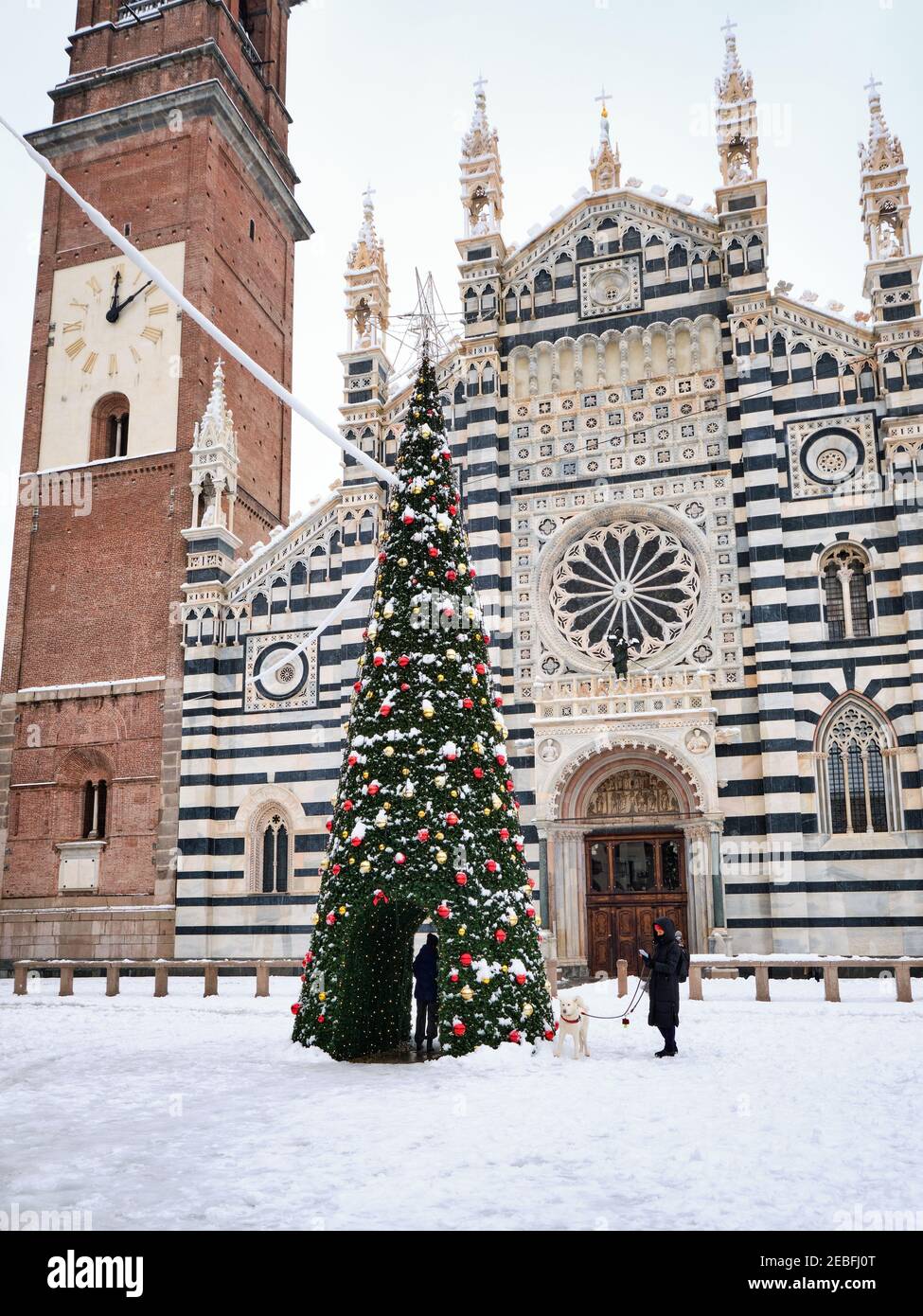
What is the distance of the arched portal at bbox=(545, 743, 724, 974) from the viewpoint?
22.0 meters

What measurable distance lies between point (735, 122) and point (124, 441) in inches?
685

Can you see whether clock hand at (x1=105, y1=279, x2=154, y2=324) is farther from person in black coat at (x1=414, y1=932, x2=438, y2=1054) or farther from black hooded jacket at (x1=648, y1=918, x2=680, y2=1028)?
black hooded jacket at (x1=648, y1=918, x2=680, y2=1028)

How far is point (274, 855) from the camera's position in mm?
24922

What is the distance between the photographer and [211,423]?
27.3 metres

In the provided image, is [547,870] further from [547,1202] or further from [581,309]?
[547,1202]

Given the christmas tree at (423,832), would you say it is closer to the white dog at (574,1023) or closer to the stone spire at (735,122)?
the white dog at (574,1023)

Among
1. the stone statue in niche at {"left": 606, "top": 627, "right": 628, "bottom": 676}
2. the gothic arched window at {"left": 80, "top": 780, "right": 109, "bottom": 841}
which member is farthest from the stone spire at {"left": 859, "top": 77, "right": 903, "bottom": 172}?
the gothic arched window at {"left": 80, "top": 780, "right": 109, "bottom": 841}

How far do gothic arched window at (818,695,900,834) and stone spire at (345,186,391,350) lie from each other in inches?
555

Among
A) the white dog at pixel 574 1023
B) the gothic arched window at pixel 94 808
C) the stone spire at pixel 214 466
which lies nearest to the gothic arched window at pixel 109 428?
the stone spire at pixel 214 466

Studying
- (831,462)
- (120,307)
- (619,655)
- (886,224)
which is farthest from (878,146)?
(120,307)

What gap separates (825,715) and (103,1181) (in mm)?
17860
